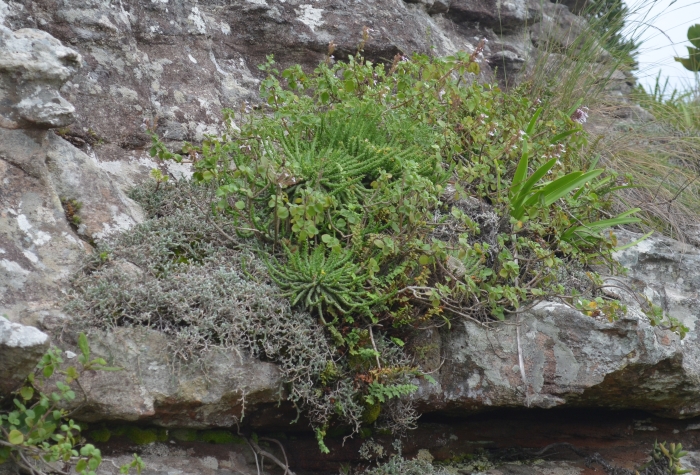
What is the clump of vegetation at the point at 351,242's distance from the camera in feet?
9.88

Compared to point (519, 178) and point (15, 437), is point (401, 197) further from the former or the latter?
point (15, 437)

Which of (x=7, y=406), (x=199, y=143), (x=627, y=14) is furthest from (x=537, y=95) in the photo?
(x=7, y=406)

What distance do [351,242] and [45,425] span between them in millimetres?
1565

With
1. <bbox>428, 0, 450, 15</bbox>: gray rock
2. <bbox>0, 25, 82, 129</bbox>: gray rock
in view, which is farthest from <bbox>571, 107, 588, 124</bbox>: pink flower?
<bbox>0, 25, 82, 129</bbox>: gray rock

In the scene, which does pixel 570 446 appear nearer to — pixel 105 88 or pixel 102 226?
pixel 102 226

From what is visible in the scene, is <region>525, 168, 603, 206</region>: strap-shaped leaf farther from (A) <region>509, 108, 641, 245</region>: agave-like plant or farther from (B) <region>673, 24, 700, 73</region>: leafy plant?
(B) <region>673, 24, 700, 73</region>: leafy plant

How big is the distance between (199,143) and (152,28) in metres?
0.81

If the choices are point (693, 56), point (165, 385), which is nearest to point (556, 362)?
point (165, 385)

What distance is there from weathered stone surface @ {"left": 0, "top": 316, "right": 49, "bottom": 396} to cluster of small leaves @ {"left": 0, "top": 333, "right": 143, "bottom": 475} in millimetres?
48

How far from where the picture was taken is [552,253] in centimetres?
354

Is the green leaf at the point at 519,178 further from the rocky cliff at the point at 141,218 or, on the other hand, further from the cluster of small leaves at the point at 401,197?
the rocky cliff at the point at 141,218

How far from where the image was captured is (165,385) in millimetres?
2775

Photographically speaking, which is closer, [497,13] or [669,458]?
[669,458]

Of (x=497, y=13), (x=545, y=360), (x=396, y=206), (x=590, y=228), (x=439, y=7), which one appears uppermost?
(x=497, y=13)
